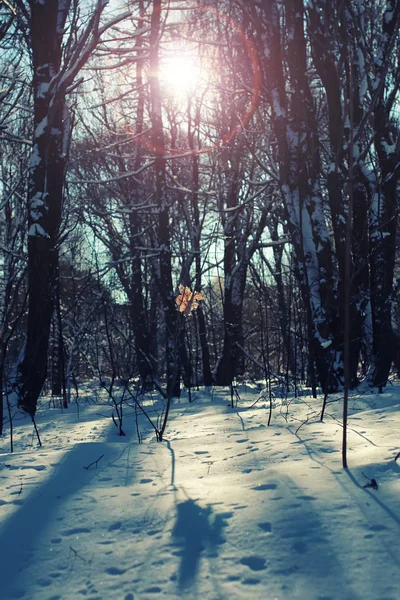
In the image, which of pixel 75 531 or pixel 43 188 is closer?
pixel 75 531

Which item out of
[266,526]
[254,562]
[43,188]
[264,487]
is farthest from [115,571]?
[43,188]

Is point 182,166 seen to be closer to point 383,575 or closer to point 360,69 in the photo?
point 360,69

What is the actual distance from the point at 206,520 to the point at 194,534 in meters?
0.10

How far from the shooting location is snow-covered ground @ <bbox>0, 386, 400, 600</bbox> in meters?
1.35

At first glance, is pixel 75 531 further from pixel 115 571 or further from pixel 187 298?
pixel 187 298

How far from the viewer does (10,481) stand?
2.38 m

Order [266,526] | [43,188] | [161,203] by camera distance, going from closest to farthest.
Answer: [266,526], [43,188], [161,203]

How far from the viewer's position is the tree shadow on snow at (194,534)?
1.44 meters

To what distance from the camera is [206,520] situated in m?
1.75

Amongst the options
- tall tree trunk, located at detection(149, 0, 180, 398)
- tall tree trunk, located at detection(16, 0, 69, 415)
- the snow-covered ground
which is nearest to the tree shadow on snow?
the snow-covered ground

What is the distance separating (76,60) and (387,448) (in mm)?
5248

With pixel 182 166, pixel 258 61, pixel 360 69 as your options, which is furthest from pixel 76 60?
pixel 182 166

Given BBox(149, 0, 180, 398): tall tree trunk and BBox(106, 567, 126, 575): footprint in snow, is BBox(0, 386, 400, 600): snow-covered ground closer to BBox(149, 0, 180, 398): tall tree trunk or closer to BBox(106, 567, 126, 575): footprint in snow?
BBox(106, 567, 126, 575): footprint in snow

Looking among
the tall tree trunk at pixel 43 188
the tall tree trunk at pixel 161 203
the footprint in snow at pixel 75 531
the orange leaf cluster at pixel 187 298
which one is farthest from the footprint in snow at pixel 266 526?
the tall tree trunk at pixel 161 203
